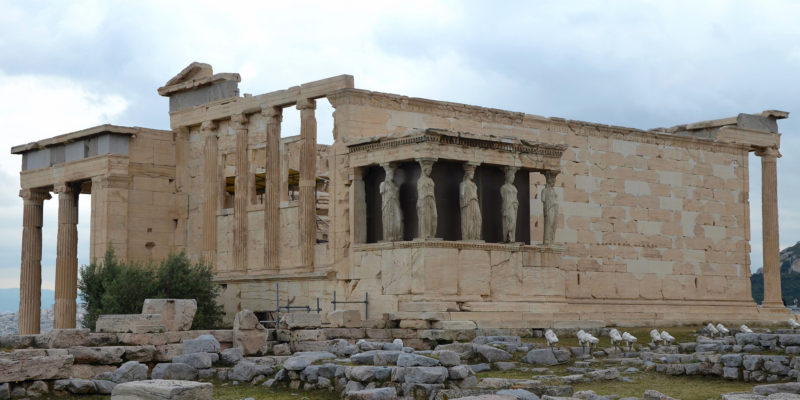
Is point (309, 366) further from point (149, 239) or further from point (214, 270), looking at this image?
point (149, 239)

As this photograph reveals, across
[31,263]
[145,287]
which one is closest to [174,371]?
[145,287]

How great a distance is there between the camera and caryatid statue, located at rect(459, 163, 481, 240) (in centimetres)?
2220

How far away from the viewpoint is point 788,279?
222 feet

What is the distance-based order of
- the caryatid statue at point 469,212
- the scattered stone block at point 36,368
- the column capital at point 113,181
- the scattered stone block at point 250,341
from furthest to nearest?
the column capital at point 113,181 → the caryatid statue at point 469,212 → the scattered stone block at point 250,341 → the scattered stone block at point 36,368

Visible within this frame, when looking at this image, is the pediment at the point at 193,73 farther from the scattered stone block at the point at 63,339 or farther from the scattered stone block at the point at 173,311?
the scattered stone block at the point at 63,339

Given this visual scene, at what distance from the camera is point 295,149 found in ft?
94.2

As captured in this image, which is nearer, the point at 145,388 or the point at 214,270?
the point at 145,388

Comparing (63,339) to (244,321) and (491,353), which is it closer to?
(244,321)

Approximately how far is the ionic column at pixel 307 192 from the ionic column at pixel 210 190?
3.12m

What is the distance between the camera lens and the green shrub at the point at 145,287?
2445 centimetres

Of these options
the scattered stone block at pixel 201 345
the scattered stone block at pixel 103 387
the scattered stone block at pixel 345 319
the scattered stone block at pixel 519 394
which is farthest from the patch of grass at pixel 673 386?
the scattered stone block at pixel 345 319

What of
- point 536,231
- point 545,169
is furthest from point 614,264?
point 545,169

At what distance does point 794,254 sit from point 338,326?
2275 inches

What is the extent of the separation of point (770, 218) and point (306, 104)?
13932 mm
